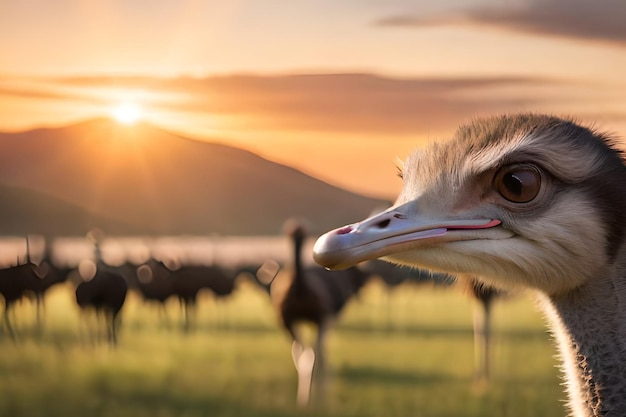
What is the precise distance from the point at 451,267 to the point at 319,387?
4.84m

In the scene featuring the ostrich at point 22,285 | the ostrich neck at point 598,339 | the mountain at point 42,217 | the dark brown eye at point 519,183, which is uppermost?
the mountain at point 42,217

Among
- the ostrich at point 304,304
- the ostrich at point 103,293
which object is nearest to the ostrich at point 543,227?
the ostrich at point 304,304

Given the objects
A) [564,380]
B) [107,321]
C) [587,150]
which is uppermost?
[107,321]

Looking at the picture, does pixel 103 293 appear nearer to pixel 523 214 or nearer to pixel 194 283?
pixel 194 283

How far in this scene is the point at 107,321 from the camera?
834cm

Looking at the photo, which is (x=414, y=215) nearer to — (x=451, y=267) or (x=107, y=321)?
(x=451, y=267)

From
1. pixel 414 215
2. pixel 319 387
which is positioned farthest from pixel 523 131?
pixel 319 387

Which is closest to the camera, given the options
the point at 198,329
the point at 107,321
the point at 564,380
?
the point at 564,380

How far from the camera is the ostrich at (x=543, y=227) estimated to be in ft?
6.48

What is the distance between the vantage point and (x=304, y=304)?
19.4ft

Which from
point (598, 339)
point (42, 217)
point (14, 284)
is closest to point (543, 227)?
point (598, 339)

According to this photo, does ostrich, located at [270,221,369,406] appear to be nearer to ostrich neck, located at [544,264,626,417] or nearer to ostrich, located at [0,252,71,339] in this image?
ostrich, located at [0,252,71,339]

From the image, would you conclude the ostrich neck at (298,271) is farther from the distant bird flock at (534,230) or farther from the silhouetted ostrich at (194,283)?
the silhouetted ostrich at (194,283)

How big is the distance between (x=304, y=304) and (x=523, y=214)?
400 cm
